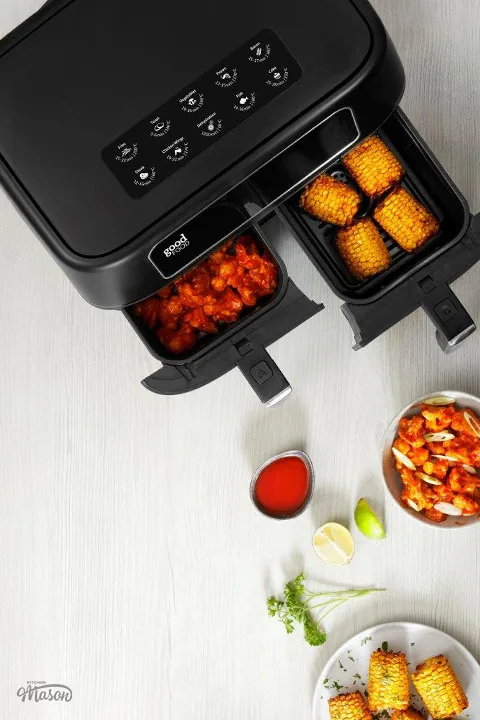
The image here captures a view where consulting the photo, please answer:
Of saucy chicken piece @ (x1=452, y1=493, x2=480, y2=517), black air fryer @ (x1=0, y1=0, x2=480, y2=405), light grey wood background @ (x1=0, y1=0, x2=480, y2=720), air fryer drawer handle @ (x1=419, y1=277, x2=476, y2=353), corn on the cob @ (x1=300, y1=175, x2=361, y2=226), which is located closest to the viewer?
black air fryer @ (x1=0, y1=0, x2=480, y2=405)

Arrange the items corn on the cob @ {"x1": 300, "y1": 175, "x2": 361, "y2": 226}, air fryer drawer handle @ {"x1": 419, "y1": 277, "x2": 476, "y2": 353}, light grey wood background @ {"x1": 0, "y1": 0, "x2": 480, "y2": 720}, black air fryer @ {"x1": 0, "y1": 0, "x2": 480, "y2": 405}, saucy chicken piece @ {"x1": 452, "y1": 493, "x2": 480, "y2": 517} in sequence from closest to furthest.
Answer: black air fryer @ {"x1": 0, "y1": 0, "x2": 480, "y2": 405}
air fryer drawer handle @ {"x1": 419, "y1": 277, "x2": 476, "y2": 353}
corn on the cob @ {"x1": 300, "y1": 175, "x2": 361, "y2": 226}
saucy chicken piece @ {"x1": 452, "y1": 493, "x2": 480, "y2": 517}
light grey wood background @ {"x1": 0, "y1": 0, "x2": 480, "y2": 720}

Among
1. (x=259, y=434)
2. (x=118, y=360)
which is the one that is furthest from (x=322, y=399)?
(x=118, y=360)

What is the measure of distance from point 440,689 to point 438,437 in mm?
509

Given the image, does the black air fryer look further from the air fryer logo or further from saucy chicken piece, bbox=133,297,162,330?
saucy chicken piece, bbox=133,297,162,330

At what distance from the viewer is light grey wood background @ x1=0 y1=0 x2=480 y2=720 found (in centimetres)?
156

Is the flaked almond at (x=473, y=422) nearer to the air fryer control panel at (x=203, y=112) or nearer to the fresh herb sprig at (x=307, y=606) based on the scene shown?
the fresh herb sprig at (x=307, y=606)

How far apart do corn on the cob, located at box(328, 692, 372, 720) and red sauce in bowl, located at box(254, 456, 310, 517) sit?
404 millimetres

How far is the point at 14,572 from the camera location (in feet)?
5.68

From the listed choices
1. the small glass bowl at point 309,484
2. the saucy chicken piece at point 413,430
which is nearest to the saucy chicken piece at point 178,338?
the small glass bowl at point 309,484

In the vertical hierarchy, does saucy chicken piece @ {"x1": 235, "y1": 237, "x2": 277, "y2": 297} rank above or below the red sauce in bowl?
above

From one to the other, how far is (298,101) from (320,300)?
64 cm

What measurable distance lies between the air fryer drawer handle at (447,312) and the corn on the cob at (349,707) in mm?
814

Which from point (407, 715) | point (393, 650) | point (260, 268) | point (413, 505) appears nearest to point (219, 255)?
point (260, 268)

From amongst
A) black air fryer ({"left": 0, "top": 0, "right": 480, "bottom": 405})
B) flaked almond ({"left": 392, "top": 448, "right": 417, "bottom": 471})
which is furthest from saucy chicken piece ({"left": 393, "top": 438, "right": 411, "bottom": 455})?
black air fryer ({"left": 0, "top": 0, "right": 480, "bottom": 405})
